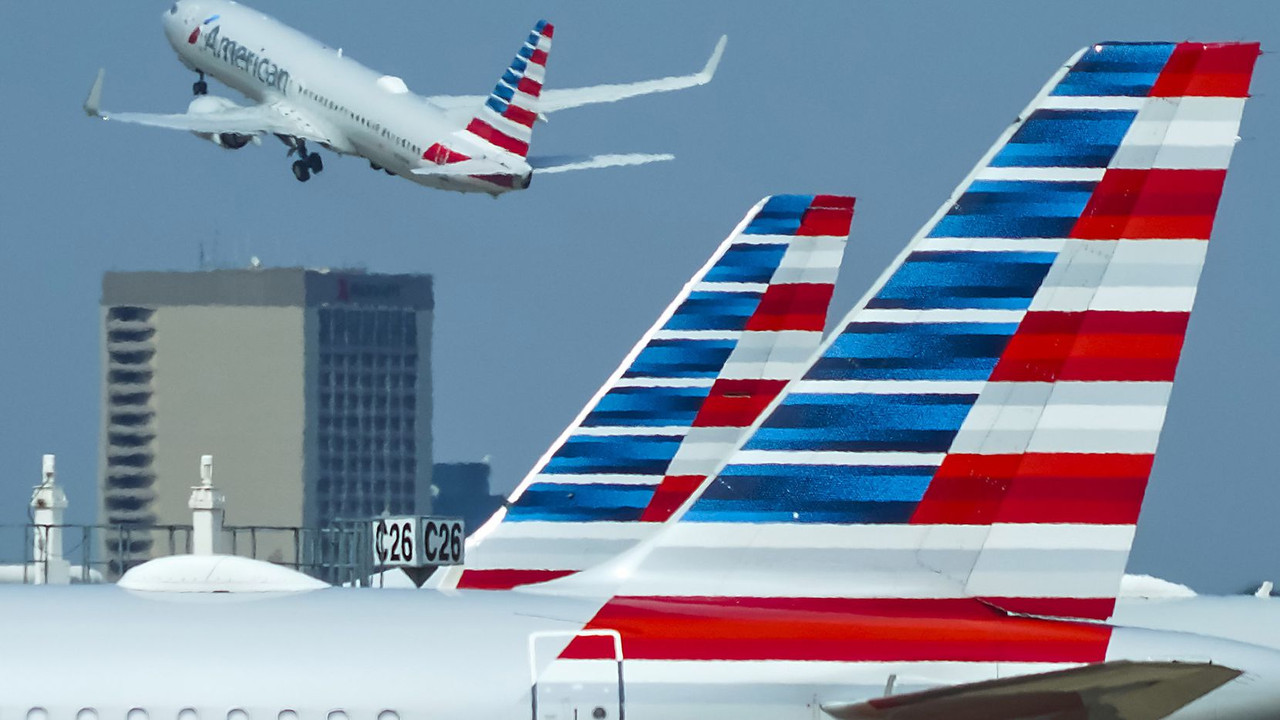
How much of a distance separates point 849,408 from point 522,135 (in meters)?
78.0

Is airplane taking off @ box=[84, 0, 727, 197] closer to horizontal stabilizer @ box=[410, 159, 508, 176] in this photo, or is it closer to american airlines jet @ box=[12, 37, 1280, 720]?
horizontal stabilizer @ box=[410, 159, 508, 176]

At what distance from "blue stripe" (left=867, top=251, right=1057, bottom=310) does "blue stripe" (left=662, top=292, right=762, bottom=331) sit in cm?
1328

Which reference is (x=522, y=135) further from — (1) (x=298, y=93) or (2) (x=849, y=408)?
(2) (x=849, y=408)

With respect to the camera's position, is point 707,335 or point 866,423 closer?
point 866,423

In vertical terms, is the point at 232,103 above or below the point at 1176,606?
above

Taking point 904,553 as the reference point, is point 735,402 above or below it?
above

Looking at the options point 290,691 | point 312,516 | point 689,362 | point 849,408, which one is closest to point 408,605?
point 290,691

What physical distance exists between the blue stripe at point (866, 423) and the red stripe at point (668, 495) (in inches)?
507

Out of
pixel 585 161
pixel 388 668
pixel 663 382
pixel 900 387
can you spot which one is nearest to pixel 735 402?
pixel 663 382

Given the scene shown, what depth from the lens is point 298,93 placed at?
9962cm

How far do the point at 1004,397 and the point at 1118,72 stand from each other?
2.34m

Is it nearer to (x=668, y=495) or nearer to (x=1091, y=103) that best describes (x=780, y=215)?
(x=668, y=495)

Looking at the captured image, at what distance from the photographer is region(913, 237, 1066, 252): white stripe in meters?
15.6

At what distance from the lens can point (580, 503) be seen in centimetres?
2756
